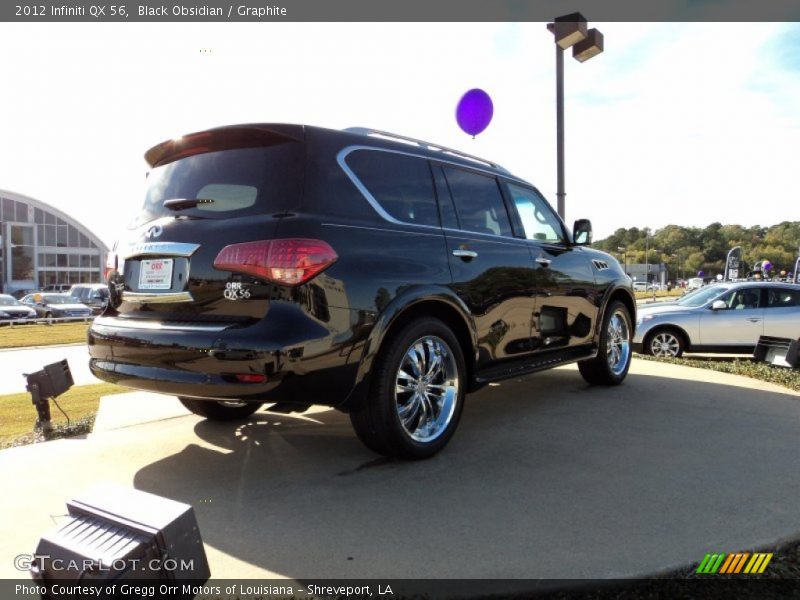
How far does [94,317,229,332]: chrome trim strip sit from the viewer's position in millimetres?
2922

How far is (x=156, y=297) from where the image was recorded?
320cm

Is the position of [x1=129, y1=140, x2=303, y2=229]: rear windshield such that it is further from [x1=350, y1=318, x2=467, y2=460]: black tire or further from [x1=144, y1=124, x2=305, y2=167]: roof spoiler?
[x1=350, y1=318, x2=467, y2=460]: black tire

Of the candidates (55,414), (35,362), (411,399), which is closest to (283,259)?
(411,399)

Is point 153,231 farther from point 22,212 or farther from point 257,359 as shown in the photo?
point 22,212

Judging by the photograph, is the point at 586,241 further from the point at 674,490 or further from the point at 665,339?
the point at 665,339

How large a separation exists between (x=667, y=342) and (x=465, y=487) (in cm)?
830

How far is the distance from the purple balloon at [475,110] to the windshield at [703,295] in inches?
202

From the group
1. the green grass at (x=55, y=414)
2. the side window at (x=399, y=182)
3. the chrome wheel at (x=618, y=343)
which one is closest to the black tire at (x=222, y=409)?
the green grass at (x=55, y=414)

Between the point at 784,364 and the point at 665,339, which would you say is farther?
the point at 665,339

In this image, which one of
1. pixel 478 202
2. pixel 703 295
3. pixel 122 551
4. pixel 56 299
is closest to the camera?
pixel 122 551

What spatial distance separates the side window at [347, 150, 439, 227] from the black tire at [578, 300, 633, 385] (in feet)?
8.58

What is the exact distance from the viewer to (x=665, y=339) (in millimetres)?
10211

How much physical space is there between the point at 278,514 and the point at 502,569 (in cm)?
110

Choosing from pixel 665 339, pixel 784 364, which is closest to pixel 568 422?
pixel 784 364
